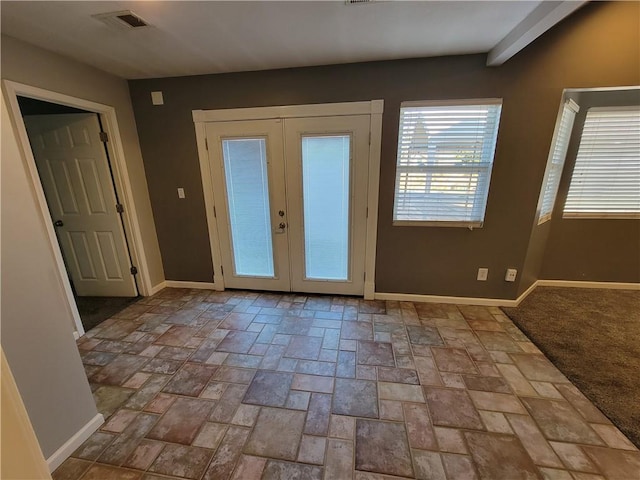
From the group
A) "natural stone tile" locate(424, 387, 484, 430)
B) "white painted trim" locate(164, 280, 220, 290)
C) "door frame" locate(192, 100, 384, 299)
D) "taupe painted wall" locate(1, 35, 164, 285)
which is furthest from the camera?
"white painted trim" locate(164, 280, 220, 290)

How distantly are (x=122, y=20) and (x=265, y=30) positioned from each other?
2.92ft

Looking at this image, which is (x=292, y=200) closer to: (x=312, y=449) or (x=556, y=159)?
(x=312, y=449)

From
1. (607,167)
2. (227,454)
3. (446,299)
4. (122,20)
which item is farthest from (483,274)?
(122,20)

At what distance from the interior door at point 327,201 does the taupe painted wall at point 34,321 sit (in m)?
1.89

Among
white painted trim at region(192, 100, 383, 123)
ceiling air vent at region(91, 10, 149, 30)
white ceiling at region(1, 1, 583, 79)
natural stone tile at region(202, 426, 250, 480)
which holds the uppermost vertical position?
white ceiling at region(1, 1, 583, 79)

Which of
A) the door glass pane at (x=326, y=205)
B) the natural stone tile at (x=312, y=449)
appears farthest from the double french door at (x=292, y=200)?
the natural stone tile at (x=312, y=449)

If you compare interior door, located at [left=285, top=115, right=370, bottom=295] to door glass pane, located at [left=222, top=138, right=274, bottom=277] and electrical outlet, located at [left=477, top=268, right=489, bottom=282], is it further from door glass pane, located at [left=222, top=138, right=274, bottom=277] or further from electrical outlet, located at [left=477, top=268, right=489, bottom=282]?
electrical outlet, located at [left=477, top=268, right=489, bottom=282]

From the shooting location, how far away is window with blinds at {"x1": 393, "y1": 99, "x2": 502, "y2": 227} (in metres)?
2.35

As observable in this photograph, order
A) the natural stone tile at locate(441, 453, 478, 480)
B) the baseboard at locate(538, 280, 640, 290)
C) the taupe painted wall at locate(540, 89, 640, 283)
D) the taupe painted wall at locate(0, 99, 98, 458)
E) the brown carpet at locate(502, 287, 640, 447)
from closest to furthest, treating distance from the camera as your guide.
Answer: the taupe painted wall at locate(0, 99, 98, 458) → the natural stone tile at locate(441, 453, 478, 480) → the brown carpet at locate(502, 287, 640, 447) → the taupe painted wall at locate(540, 89, 640, 283) → the baseboard at locate(538, 280, 640, 290)

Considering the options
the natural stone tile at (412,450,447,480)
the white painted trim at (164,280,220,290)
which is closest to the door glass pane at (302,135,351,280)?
the white painted trim at (164,280,220,290)

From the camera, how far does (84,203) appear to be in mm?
2803

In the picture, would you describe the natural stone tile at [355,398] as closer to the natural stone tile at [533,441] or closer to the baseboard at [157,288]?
the natural stone tile at [533,441]

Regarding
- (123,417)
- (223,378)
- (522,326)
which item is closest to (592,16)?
(522,326)

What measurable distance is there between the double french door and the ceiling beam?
1.11 meters
